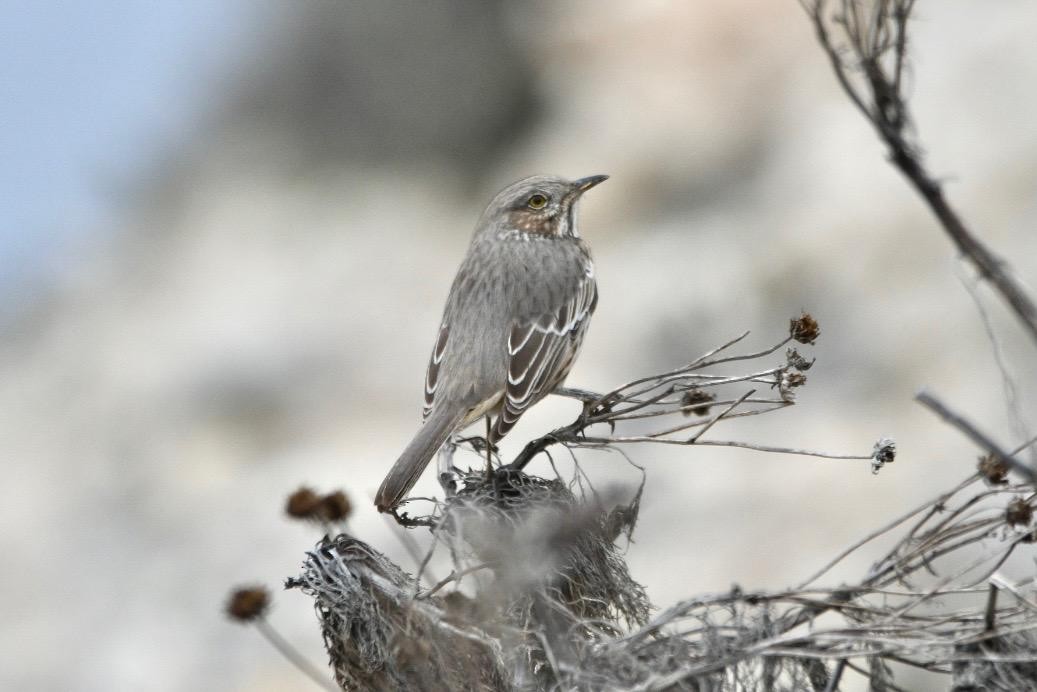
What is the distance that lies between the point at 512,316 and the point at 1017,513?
4.12m

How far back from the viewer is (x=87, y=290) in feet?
97.8

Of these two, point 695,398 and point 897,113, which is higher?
point 695,398

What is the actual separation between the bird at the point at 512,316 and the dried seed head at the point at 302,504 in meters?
2.68

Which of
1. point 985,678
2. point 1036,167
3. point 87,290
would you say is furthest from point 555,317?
point 87,290

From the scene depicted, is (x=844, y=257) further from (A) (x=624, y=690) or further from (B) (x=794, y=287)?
(A) (x=624, y=690)

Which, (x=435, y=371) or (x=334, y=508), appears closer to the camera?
(x=334, y=508)

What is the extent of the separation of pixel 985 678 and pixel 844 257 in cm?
1989

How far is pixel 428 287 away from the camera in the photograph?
87.5 feet

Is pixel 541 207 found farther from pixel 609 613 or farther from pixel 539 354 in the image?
pixel 609 613

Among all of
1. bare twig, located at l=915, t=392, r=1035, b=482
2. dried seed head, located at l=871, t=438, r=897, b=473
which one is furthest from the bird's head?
bare twig, located at l=915, t=392, r=1035, b=482

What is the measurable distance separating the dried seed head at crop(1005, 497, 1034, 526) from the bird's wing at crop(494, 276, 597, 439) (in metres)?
3.41

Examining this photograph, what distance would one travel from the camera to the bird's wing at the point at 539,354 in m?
7.07

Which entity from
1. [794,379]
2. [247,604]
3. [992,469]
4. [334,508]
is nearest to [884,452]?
[794,379]

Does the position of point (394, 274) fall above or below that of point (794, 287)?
above
